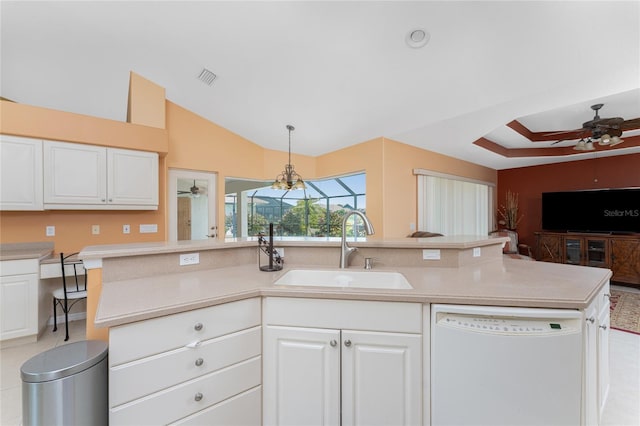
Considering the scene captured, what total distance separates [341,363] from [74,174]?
3452 millimetres

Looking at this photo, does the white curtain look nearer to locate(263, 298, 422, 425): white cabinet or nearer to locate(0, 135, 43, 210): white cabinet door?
locate(263, 298, 422, 425): white cabinet

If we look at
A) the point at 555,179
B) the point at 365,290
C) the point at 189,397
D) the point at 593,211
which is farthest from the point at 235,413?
the point at 555,179

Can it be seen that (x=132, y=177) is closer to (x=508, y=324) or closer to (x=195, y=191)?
(x=195, y=191)

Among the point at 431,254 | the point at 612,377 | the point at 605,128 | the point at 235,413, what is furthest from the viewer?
the point at 605,128

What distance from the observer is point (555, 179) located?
18.0 ft

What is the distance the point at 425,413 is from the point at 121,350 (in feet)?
4.28

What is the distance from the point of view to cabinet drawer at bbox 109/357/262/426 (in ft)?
3.39

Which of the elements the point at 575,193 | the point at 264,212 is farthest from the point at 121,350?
the point at 575,193

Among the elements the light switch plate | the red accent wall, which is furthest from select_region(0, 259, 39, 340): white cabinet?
the red accent wall

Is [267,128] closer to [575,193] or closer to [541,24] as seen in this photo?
[541,24]

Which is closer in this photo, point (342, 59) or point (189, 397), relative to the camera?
point (189, 397)

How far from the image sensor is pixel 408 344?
1.25 m

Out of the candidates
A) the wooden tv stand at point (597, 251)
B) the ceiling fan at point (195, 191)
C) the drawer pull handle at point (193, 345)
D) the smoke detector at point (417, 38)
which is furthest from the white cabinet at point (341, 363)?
the wooden tv stand at point (597, 251)

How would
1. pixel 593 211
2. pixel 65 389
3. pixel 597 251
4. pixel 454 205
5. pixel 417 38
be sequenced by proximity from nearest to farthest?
1. pixel 65 389
2. pixel 417 38
3. pixel 597 251
4. pixel 593 211
5. pixel 454 205
